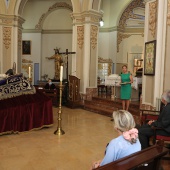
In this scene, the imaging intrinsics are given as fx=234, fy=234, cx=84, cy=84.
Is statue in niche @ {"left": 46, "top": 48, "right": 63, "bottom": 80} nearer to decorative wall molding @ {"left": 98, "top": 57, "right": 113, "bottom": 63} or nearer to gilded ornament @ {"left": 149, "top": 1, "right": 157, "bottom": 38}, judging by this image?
decorative wall molding @ {"left": 98, "top": 57, "right": 113, "bottom": 63}

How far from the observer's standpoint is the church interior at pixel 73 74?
5.22 m

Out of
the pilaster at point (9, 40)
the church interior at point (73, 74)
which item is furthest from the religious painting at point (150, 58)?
the pilaster at point (9, 40)

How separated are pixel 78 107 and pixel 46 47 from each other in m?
5.79

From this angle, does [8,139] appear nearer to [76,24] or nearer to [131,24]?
[76,24]

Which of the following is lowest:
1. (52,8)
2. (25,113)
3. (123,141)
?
(25,113)

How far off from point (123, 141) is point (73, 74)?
860cm

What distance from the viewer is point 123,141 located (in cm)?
234

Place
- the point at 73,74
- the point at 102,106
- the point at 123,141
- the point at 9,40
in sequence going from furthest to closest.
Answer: the point at 9,40 < the point at 73,74 < the point at 102,106 < the point at 123,141

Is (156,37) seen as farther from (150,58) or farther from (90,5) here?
(90,5)

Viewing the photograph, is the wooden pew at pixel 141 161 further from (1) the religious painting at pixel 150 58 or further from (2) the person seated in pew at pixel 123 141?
(1) the religious painting at pixel 150 58

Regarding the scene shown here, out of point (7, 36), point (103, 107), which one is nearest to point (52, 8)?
point (7, 36)

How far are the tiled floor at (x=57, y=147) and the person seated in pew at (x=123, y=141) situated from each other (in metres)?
1.89

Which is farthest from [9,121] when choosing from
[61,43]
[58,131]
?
[61,43]

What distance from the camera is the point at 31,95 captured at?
6609mm
